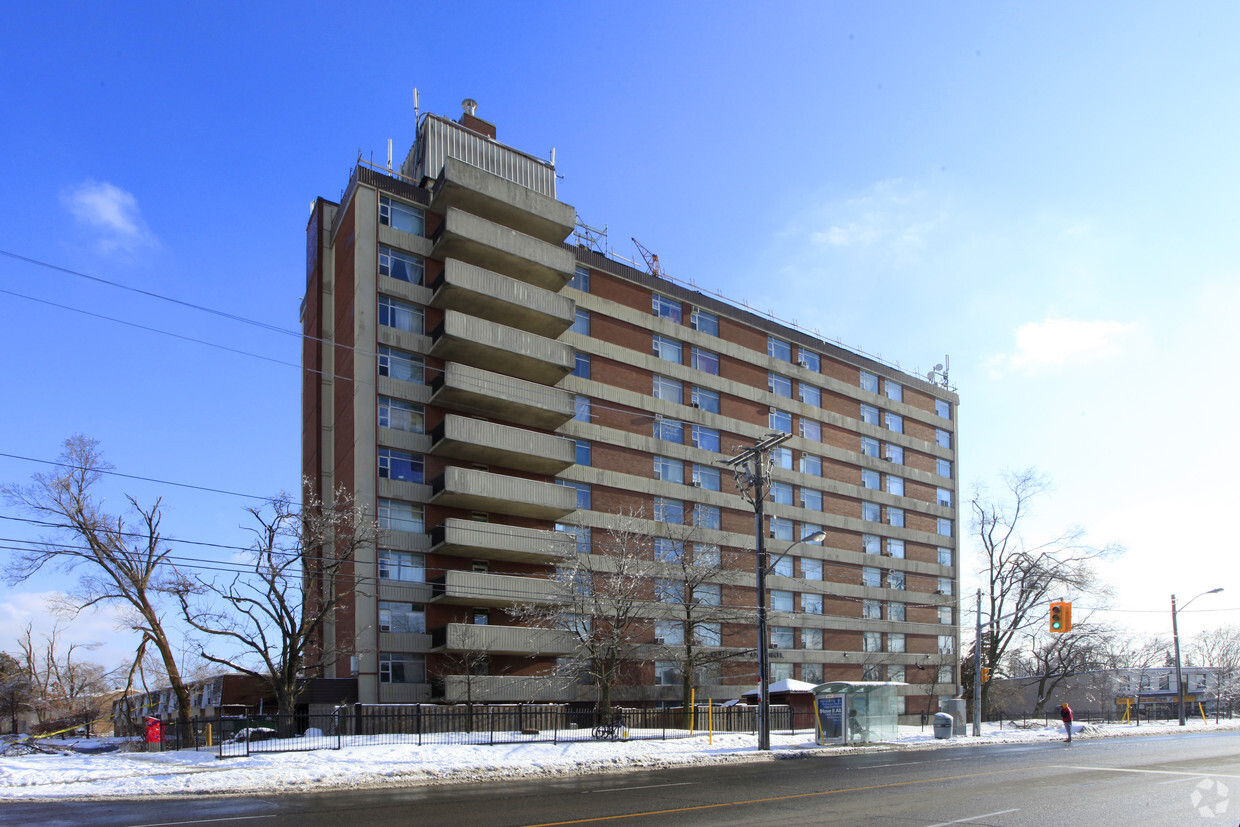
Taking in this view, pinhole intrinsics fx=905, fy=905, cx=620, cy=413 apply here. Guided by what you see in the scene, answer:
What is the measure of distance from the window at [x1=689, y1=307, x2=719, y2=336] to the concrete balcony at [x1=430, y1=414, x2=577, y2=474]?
14.0 m

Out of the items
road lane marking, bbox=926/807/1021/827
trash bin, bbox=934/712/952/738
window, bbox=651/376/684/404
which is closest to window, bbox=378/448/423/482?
window, bbox=651/376/684/404

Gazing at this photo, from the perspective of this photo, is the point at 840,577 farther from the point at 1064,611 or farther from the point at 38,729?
the point at 38,729

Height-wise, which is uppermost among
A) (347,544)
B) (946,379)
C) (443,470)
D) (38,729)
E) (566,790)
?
(946,379)

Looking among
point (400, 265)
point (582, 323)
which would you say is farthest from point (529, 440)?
point (400, 265)

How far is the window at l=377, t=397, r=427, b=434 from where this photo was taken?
42406 mm

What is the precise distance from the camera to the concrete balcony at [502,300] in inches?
1690

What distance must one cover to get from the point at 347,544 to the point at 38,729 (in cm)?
3231

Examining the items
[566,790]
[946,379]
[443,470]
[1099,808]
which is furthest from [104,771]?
[946,379]

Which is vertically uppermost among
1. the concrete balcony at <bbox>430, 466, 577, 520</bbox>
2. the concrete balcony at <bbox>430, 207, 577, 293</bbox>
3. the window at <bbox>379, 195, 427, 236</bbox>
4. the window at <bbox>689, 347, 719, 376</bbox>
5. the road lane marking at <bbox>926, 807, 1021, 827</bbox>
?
the window at <bbox>379, 195, 427, 236</bbox>

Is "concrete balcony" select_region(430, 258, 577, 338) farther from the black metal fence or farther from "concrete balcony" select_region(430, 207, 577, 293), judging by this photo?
the black metal fence

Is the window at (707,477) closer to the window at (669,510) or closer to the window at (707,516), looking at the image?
the window at (707,516)

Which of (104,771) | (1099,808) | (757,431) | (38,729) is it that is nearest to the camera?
(1099,808)

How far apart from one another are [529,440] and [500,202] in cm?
1206

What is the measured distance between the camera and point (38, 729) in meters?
53.8
